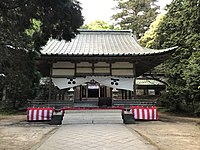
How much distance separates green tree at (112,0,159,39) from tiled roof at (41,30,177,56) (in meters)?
17.6

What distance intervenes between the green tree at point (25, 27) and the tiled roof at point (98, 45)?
6200 mm

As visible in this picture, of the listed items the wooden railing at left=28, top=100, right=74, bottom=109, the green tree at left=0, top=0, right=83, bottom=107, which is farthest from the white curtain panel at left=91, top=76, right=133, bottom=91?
the green tree at left=0, top=0, right=83, bottom=107

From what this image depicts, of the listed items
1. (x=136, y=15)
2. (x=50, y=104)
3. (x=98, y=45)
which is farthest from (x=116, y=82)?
(x=136, y=15)

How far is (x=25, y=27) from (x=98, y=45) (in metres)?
9.79

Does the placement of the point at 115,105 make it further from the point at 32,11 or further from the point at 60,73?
the point at 32,11

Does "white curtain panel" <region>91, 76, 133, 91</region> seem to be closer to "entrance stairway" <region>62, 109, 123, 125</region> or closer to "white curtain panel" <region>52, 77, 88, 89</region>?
"white curtain panel" <region>52, 77, 88, 89</region>

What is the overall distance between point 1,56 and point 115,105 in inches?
315

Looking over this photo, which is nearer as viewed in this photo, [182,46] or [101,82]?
[101,82]

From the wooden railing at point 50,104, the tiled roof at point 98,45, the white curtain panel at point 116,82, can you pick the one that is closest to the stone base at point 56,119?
the wooden railing at point 50,104

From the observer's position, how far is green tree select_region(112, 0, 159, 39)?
34031mm


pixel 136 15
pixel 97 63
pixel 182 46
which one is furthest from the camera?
pixel 136 15

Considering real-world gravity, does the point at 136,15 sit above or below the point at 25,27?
above

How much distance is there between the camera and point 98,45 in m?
14.6

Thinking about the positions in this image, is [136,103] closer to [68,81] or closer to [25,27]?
[68,81]
